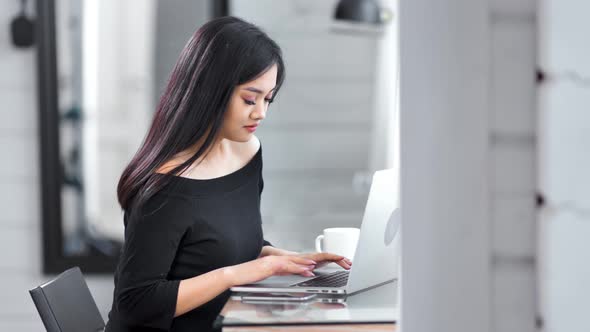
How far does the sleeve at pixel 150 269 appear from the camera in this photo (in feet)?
5.76

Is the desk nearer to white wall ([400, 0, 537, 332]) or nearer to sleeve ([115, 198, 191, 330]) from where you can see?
sleeve ([115, 198, 191, 330])

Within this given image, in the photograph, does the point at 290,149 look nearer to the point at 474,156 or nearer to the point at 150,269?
the point at 150,269

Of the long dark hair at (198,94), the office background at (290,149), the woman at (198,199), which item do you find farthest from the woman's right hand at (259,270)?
the office background at (290,149)

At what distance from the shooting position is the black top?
1.77 meters

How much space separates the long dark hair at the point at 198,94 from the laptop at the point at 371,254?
1.18 feet

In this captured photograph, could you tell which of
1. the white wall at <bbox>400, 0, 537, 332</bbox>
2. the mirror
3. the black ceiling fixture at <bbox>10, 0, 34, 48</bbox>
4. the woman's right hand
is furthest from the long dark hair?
the black ceiling fixture at <bbox>10, 0, 34, 48</bbox>

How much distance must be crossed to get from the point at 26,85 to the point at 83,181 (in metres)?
0.48

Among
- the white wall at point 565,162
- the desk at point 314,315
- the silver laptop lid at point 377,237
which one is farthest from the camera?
the silver laptop lid at point 377,237

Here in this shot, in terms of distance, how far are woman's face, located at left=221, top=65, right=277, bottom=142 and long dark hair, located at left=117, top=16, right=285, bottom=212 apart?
0.01 m

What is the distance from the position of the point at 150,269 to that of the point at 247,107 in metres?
0.42

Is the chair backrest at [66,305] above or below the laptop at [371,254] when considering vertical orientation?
below

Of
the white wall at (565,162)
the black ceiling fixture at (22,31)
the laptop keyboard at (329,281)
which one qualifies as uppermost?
the black ceiling fixture at (22,31)

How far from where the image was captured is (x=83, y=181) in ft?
12.0

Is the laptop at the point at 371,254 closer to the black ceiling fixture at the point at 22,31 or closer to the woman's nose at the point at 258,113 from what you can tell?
the woman's nose at the point at 258,113
